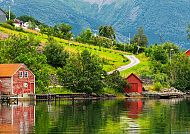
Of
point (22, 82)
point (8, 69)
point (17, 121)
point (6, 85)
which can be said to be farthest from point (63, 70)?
point (17, 121)

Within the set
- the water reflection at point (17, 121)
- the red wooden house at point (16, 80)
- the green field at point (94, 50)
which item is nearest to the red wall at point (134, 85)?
the green field at point (94, 50)

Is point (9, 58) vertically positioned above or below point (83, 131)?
above

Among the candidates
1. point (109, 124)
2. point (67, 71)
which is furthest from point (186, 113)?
point (67, 71)

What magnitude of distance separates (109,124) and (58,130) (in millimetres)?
7765

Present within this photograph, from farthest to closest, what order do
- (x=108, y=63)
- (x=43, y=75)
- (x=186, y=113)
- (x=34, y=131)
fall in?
(x=108, y=63) < (x=43, y=75) < (x=186, y=113) < (x=34, y=131)

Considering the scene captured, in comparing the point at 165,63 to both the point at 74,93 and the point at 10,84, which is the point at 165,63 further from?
the point at 10,84

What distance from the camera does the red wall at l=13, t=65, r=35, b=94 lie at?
343 ft

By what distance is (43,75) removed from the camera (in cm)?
11088

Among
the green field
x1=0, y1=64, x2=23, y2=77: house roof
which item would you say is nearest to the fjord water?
x1=0, y1=64, x2=23, y2=77: house roof

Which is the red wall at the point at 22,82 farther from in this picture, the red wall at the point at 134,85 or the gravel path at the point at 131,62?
the gravel path at the point at 131,62

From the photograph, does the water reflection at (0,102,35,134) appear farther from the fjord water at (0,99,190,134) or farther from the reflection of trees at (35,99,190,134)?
the reflection of trees at (35,99,190,134)

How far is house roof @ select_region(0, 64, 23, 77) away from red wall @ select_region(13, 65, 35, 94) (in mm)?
752

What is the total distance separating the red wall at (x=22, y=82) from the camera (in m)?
105

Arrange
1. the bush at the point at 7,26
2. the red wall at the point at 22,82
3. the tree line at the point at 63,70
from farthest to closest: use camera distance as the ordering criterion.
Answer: the bush at the point at 7,26
the tree line at the point at 63,70
the red wall at the point at 22,82
